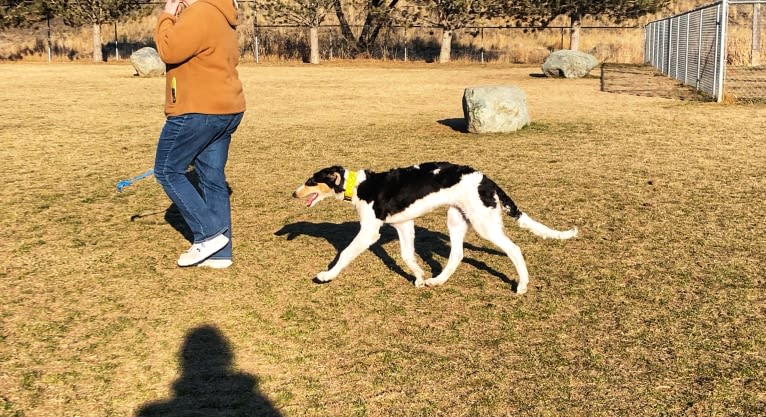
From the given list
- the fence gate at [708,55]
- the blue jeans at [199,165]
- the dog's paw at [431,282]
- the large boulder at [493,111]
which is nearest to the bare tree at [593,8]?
the fence gate at [708,55]

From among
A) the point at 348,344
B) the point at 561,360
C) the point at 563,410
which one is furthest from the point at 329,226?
the point at 563,410

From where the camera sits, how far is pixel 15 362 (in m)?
4.80

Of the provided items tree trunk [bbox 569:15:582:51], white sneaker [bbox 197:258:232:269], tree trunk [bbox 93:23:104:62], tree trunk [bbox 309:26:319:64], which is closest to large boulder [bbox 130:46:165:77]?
tree trunk [bbox 309:26:319:64]

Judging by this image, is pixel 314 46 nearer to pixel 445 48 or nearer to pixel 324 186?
pixel 445 48

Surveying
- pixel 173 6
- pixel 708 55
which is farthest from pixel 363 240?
pixel 708 55

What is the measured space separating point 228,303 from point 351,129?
1009 cm

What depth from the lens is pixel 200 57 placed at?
234 inches

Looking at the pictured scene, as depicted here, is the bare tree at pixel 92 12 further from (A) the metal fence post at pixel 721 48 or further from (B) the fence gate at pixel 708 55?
(A) the metal fence post at pixel 721 48

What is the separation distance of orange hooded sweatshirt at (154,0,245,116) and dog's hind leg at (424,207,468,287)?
2.01 meters

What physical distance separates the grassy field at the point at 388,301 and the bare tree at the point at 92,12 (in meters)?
35.2

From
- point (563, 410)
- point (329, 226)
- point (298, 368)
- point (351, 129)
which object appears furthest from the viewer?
point (351, 129)

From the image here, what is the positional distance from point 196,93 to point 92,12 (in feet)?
141

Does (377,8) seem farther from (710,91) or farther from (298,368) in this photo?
(298,368)

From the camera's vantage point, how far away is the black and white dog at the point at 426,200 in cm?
579
